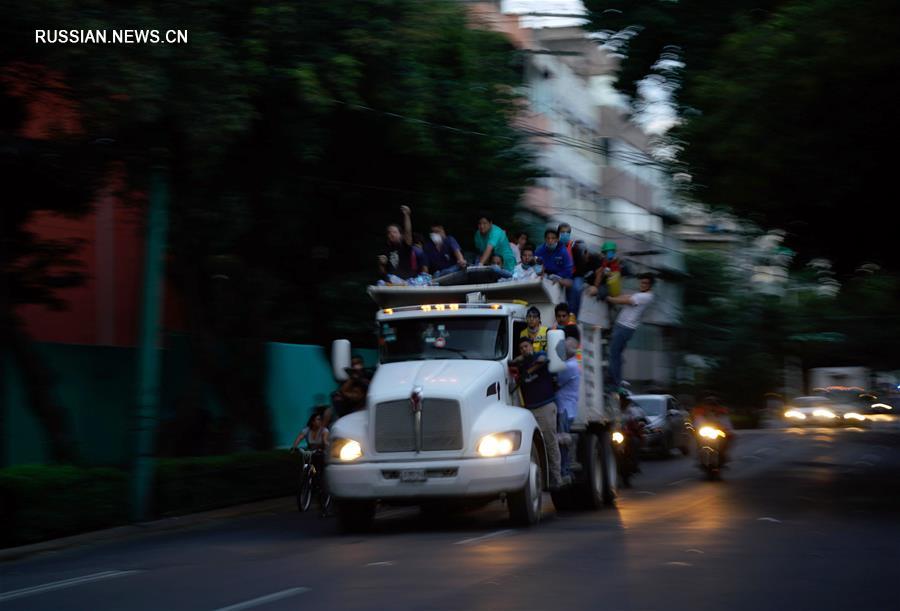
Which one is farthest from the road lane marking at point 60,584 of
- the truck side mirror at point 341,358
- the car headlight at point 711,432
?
the car headlight at point 711,432

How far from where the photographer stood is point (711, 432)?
83.0 feet

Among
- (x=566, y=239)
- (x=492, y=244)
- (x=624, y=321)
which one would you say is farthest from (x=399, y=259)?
(x=624, y=321)

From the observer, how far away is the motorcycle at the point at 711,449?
81.1 ft

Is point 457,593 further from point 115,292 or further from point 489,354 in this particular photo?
point 115,292

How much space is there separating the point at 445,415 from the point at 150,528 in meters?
4.68

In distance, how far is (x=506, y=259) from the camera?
63.1 feet

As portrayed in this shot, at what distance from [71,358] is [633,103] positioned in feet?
39.5

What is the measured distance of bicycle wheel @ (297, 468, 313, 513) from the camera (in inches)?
787

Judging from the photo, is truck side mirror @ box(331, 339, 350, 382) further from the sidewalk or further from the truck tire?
the truck tire

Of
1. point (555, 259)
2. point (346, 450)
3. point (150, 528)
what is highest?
point (555, 259)

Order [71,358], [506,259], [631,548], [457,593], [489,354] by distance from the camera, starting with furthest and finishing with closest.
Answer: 1. [71,358]
2. [506,259]
3. [489,354]
4. [631,548]
5. [457,593]

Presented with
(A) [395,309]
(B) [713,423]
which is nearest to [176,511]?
(A) [395,309]

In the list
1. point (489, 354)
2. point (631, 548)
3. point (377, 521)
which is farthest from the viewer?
point (377, 521)

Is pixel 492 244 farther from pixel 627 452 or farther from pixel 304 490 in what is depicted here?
pixel 627 452
